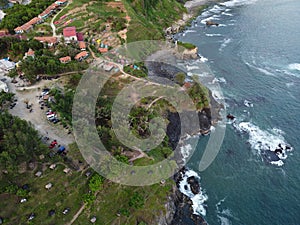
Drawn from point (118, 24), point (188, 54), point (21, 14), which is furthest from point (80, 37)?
point (188, 54)

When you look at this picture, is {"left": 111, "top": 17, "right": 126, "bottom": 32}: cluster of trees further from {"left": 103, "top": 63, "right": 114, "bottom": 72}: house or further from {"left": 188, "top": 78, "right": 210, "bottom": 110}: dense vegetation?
{"left": 188, "top": 78, "right": 210, "bottom": 110}: dense vegetation

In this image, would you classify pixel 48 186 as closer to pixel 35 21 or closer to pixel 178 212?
pixel 178 212

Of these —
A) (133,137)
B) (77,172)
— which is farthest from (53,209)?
(133,137)

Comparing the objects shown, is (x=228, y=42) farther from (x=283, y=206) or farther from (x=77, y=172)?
(x=77, y=172)

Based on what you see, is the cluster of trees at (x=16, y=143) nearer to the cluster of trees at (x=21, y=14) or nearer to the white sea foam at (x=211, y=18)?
the cluster of trees at (x=21, y=14)

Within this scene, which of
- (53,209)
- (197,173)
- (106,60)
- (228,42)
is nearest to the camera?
(53,209)

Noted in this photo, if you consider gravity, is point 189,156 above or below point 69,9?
below

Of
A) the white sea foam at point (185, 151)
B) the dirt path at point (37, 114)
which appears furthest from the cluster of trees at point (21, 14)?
the white sea foam at point (185, 151)
